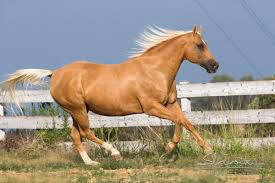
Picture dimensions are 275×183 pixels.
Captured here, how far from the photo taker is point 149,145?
43.7ft

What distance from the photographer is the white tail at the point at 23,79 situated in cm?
1268

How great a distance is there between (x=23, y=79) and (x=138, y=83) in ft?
7.65

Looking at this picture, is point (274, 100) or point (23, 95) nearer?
point (23, 95)

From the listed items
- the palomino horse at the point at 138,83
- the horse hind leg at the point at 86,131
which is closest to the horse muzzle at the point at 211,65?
the palomino horse at the point at 138,83

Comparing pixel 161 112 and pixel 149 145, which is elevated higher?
pixel 161 112

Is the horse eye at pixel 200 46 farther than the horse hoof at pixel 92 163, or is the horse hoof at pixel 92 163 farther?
the horse eye at pixel 200 46

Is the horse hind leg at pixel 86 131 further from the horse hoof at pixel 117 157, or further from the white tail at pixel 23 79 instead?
the white tail at pixel 23 79

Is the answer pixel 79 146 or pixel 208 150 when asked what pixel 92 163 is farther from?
pixel 208 150

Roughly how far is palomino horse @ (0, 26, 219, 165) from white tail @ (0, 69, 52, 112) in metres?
0.37

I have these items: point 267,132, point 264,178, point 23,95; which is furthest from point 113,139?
point 264,178

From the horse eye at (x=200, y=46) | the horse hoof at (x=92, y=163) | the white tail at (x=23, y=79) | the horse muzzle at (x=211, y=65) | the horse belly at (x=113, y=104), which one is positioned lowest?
the horse hoof at (x=92, y=163)

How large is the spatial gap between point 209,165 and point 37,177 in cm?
263

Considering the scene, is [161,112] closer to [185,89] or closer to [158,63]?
[158,63]

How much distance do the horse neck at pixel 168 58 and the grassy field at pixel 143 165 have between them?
4.64 ft
